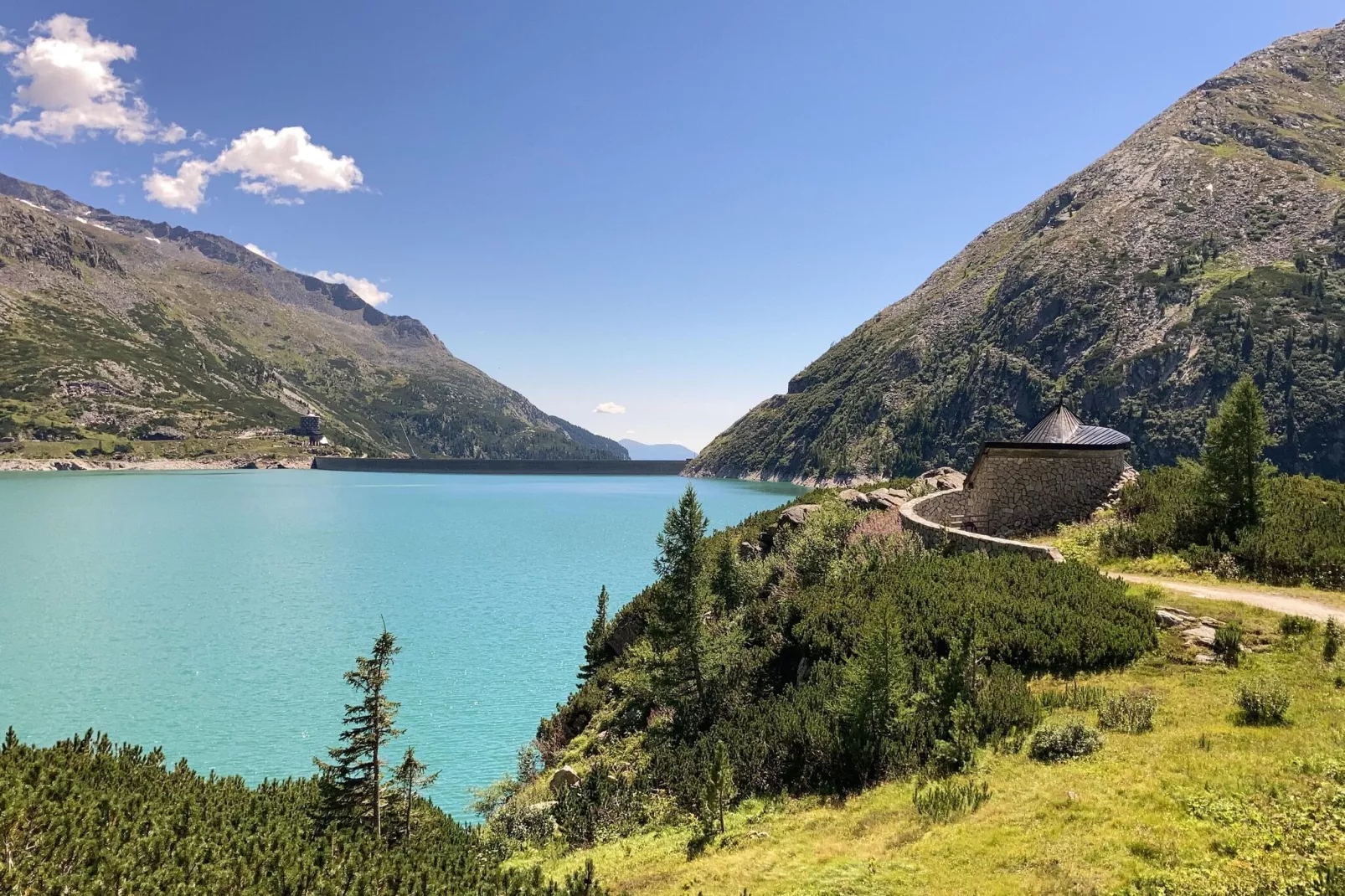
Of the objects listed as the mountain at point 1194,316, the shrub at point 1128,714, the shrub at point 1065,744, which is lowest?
the shrub at point 1065,744

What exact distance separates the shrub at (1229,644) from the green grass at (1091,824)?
0.87 ft

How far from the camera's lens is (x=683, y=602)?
24.1m

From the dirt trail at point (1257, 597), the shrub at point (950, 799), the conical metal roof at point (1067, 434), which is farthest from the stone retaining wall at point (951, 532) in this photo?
the shrub at point (950, 799)

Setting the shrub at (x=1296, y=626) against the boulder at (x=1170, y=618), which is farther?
the boulder at (x=1170, y=618)

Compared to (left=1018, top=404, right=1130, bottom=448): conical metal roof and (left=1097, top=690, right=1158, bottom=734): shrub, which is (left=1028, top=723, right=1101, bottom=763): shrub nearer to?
(left=1097, top=690, right=1158, bottom=734): shrub

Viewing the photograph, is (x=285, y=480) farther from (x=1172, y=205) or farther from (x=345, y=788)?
(x=1172, y=205)

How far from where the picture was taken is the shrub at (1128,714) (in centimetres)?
1259

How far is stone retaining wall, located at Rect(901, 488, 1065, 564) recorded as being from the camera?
25141 mm

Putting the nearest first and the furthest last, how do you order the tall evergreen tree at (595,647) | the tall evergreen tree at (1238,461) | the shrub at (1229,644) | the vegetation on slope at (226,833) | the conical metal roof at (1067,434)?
the vegetation on slope at (226,833)
the shrub at (1229,644)
the tall evergreen tree at (1238,461)
the conical metal roof at (1067,434)
the tall evergreen tree at (595,647)

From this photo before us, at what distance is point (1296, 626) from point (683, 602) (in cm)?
1694

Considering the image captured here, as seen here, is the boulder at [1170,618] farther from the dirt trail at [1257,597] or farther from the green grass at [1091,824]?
the green grass at [1091,824]

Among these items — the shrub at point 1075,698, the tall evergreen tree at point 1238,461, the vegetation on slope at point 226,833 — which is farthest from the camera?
the tall evergreen tree at point 1238,461

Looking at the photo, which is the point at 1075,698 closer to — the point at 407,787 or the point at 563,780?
the point at 563,780

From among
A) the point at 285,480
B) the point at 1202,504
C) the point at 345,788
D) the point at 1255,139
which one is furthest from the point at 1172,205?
the point at 285,480
